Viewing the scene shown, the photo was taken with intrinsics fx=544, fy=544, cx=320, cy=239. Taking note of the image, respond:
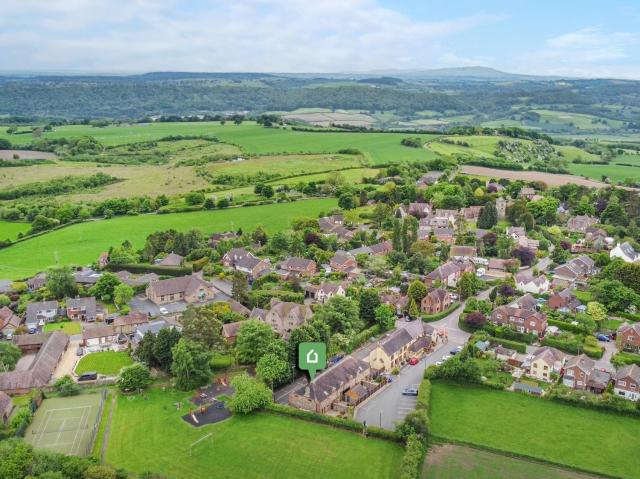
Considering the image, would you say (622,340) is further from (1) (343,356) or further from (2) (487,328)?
(1) (343,356)

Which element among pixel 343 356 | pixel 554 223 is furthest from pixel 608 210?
pixel 343 356

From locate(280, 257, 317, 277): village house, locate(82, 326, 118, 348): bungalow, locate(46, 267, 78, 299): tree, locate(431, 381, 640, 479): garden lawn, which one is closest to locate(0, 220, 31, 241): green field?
locate(46, 267, 78, 299): tree

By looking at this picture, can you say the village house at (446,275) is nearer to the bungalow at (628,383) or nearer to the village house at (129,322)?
the bungalow at (628,383)

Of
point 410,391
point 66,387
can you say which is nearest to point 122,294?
point 66,387

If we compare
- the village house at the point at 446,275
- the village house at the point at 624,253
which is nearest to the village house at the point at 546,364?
the village house at the point at 446,275

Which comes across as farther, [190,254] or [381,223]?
[381,223]

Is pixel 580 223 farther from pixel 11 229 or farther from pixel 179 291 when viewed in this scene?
pixel 11 229
